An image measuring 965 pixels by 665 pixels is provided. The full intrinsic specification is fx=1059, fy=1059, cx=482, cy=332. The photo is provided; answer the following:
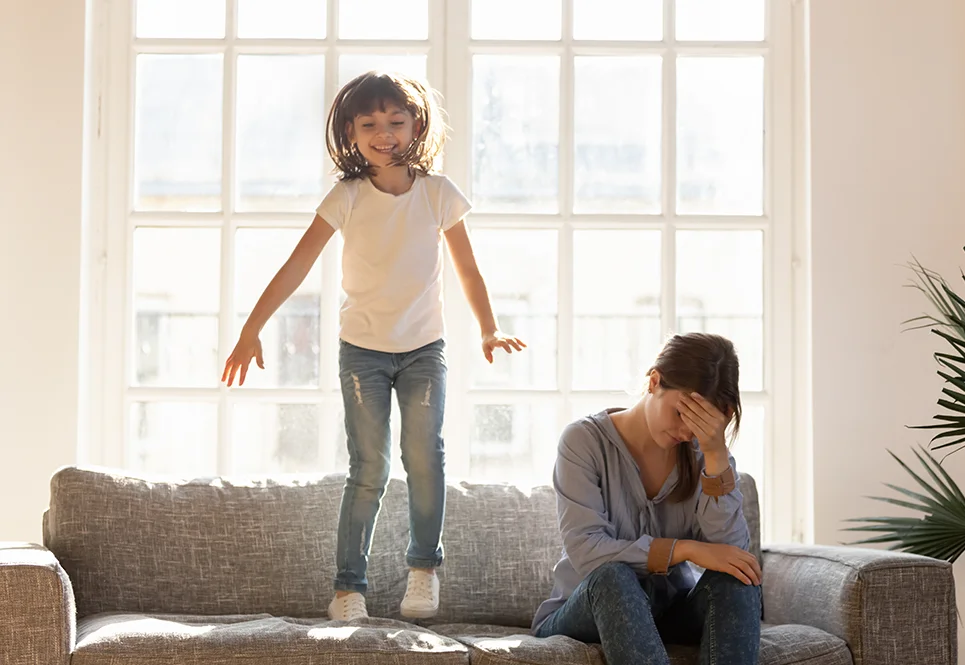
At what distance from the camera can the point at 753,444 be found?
336 centimetres

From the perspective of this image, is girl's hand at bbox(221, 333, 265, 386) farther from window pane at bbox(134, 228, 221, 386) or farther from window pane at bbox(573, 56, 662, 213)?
window pane at bbox(573, 56, 662, 213)

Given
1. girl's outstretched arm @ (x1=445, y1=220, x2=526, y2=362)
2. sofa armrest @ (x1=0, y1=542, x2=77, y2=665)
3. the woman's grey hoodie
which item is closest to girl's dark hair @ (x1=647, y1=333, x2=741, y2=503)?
the woman's grey hoodie

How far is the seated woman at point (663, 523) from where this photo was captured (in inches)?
81.0

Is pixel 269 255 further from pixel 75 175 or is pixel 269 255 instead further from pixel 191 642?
pixel 191 642

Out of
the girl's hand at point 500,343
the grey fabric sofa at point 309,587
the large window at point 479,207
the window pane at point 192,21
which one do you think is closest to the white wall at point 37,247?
the large window at point 479,207

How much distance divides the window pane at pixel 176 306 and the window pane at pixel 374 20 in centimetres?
78

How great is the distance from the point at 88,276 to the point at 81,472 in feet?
3.06

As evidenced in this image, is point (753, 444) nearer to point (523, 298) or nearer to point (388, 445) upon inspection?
point (523, 298)

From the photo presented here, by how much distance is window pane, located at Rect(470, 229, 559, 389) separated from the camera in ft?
11.0

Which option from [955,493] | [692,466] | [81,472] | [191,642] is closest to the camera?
[191,642]

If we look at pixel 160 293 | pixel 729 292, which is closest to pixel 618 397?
pixel 729 292

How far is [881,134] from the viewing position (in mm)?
3221

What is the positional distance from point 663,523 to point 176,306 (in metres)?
1.76

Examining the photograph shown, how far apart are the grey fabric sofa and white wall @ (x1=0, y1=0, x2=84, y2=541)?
67 cm
